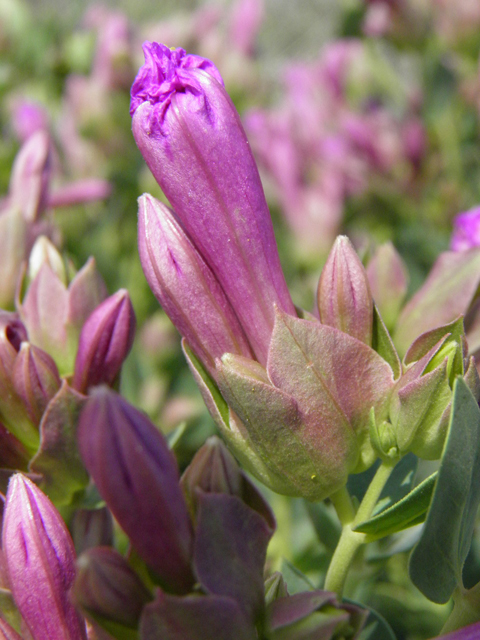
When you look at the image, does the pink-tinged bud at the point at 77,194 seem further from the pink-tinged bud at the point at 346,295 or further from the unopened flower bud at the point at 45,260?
the pink-tinged bud at the point at 346,295

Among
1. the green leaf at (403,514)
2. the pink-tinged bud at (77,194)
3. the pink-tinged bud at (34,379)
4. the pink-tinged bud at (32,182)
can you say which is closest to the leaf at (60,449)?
the pink-tinged bud at (34,379)

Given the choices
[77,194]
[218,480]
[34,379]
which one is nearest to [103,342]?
[34,379]

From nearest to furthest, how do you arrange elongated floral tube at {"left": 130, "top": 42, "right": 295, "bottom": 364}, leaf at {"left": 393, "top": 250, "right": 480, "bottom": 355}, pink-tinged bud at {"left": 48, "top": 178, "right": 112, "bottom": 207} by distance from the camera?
elongated floral tube at {"left": 130, "top": 42, "right": 295, "bottom": 364}, leaf at {"left": 393, "top": 250, "right": 480, "bottom": 355}, pink-tinged bud at {"left": 48, "top": 178, "right": 112, "bottom": 207}

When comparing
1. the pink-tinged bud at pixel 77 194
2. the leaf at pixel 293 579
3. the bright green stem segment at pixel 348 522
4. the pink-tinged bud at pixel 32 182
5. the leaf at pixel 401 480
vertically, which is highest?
the pink-tinged bud at pixel 32 182

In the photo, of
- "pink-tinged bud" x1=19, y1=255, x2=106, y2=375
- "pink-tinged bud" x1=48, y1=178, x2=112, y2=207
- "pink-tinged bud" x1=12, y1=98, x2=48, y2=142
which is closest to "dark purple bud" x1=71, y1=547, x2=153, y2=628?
"pink-tinged bud" x1=19, y1=255, x2=106, y2=375

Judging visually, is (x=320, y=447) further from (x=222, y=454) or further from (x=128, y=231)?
(x=128, y=231)

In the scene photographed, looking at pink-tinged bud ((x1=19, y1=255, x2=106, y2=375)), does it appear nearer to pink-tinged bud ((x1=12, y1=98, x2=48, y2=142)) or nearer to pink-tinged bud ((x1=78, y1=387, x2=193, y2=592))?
pink-tinged bud ((x1=78, y1=387, x2=193, y2=592))

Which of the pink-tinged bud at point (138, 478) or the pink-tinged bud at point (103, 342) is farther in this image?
the pink-tinged bud at point (103, 342)
